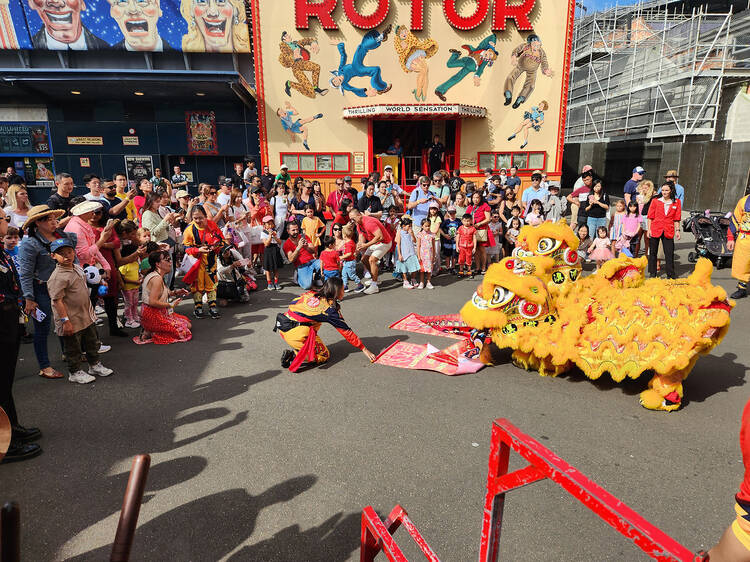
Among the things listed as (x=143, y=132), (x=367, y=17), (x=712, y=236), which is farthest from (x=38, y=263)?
(x=143, y=132)

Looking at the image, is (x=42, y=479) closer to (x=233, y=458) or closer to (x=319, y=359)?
(x=233, y=458)

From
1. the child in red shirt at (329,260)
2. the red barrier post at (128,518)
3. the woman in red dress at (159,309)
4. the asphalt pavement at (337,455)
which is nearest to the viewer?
the red barrier post at (128,518)

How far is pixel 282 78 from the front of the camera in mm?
16062

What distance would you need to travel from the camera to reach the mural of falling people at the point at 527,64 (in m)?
16.2

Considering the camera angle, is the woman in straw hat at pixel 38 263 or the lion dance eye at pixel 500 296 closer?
the woman in straw hat at pixel 38 263

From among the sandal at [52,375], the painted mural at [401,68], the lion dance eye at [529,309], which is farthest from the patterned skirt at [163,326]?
the painted mural at [401,68]

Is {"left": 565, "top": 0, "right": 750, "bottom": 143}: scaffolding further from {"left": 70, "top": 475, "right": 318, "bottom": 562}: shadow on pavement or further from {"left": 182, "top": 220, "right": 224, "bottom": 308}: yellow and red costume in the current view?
{"left": 70, "top": 475, "right": 318, "bottom": 562}: shadow on pavement

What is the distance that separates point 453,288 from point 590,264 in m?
4.03

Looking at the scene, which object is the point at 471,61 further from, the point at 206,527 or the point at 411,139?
the point at 206,527

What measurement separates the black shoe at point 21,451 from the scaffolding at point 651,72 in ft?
70.6

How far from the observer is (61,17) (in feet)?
51.6

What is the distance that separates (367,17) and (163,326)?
13.7 m

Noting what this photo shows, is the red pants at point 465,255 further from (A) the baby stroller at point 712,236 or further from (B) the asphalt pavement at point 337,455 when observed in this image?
(A) the baby stroller at point 712,236

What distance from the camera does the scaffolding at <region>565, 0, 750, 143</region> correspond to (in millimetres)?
17844
